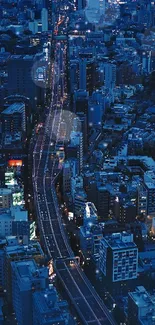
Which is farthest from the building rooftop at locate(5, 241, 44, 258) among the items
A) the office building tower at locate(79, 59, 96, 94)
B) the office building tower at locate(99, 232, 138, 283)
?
the office building tower at locate(79, 59, 96, 94)

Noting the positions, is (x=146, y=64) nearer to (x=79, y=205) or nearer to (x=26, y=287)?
(x=79, y=205)

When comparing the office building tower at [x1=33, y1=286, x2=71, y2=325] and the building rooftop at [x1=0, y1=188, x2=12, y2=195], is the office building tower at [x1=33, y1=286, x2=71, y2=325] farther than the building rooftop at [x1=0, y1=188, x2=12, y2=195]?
No

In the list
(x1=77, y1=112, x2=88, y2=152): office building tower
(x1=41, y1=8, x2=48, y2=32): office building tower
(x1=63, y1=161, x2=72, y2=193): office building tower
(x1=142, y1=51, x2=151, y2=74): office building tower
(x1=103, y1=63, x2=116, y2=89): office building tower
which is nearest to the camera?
(x1=63, y1=161, x2=72, y2=193): office building tower

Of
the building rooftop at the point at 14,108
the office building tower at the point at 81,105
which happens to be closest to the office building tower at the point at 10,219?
the building rooftop at the point at 14,108

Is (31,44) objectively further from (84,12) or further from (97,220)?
(97,220)

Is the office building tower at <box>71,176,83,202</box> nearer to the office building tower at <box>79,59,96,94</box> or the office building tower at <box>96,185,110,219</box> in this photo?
the office building tower at <box>96,185,110,219</box>
